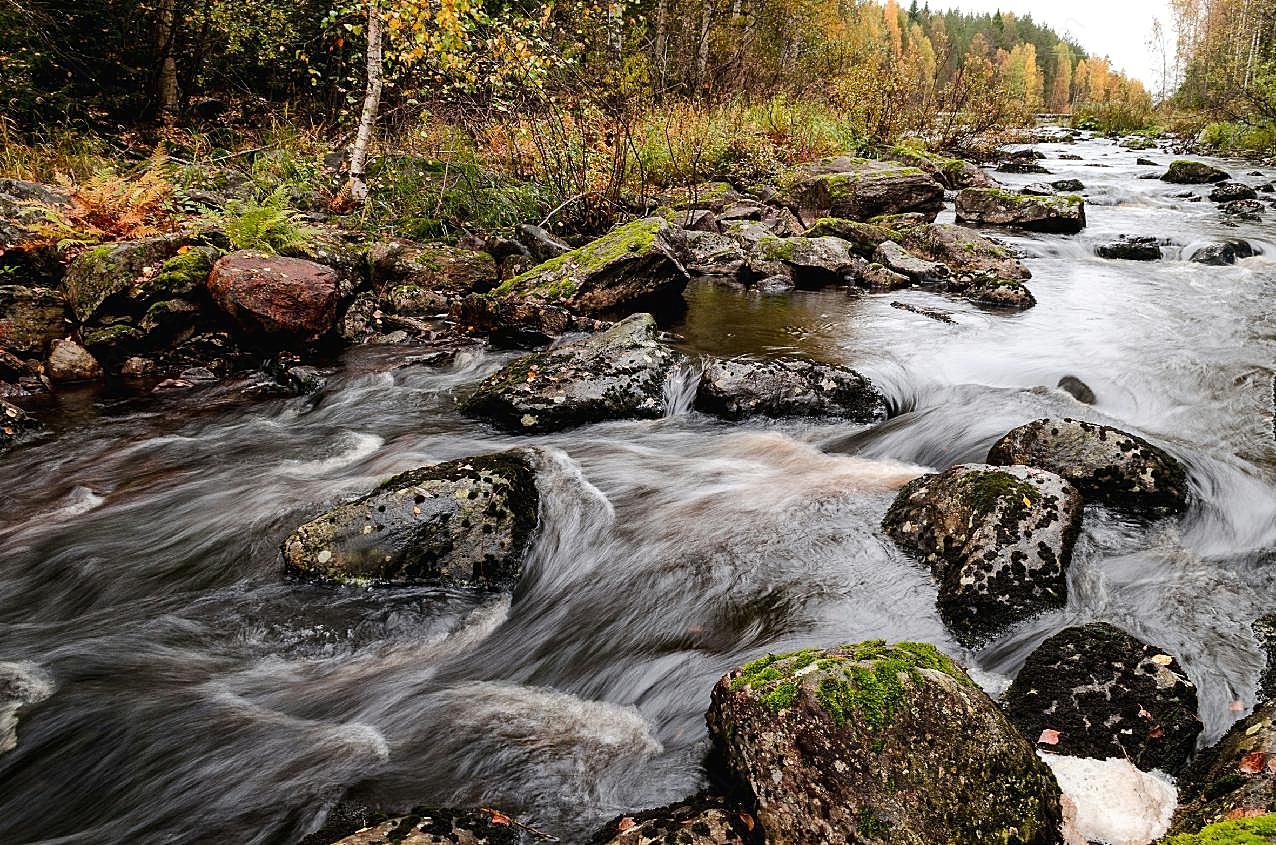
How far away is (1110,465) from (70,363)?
9.04 meters

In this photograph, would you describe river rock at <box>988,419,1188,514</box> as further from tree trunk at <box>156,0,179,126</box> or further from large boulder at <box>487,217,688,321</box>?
tree trunk at <box>156,0,179,126</box>

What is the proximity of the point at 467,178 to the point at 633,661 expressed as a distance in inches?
387

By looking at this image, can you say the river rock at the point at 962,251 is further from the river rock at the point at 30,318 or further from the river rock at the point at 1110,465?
the river rock at the point at 30,318

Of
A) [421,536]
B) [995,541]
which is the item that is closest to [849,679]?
[995,541]

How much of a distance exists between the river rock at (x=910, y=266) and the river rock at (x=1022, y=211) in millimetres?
4978

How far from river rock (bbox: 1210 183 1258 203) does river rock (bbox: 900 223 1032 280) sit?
1095cm

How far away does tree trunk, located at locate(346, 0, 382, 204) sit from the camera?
34.0ft

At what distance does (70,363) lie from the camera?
23.4 feet

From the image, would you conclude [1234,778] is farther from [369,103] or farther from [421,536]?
[369,103]

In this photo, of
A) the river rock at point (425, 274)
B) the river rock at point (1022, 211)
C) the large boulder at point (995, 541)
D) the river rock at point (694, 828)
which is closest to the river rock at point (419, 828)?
the river rock at point (694, 828)

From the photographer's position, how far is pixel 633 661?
4000 mm

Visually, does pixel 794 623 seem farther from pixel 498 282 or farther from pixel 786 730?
pixel 498 282

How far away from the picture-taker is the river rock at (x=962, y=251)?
11719 millimetres

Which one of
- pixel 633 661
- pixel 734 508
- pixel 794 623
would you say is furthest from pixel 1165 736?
pixel 734 508
